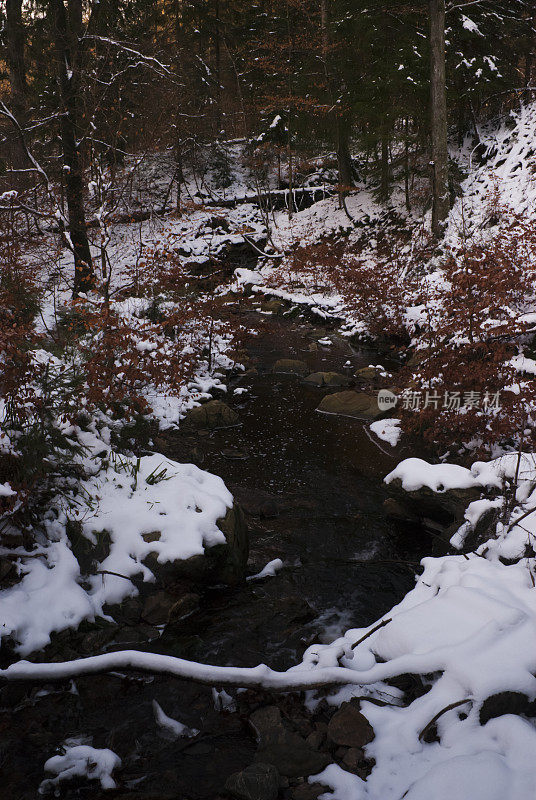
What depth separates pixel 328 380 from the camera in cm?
1135

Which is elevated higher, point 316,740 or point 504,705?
point 504,705

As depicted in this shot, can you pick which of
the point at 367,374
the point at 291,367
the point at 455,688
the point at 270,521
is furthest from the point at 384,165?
the point at 455,688

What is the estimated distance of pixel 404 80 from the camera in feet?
54.5

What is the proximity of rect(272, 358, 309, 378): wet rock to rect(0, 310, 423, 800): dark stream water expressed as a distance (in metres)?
2.21

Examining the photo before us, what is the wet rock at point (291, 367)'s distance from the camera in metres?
12.3

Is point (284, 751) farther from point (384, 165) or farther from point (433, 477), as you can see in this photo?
point (384, 165)

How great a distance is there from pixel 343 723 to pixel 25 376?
157 inches

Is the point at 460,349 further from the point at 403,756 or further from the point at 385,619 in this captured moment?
the point at 403,756

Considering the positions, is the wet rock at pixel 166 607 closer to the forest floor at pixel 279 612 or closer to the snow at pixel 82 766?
the forest floor at pixel 279 612

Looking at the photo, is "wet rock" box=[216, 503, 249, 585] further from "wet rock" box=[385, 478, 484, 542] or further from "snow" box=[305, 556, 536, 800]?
"wet rock" box=[385, 478, 484, 542]

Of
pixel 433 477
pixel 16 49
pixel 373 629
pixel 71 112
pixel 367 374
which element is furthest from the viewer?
pixel 16 49

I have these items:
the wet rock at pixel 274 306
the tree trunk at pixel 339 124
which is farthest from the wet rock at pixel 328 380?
the tree trunk at pixel 339 124

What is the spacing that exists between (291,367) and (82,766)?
10.1 metres

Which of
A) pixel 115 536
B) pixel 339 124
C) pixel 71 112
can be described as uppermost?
pixel 339 124
